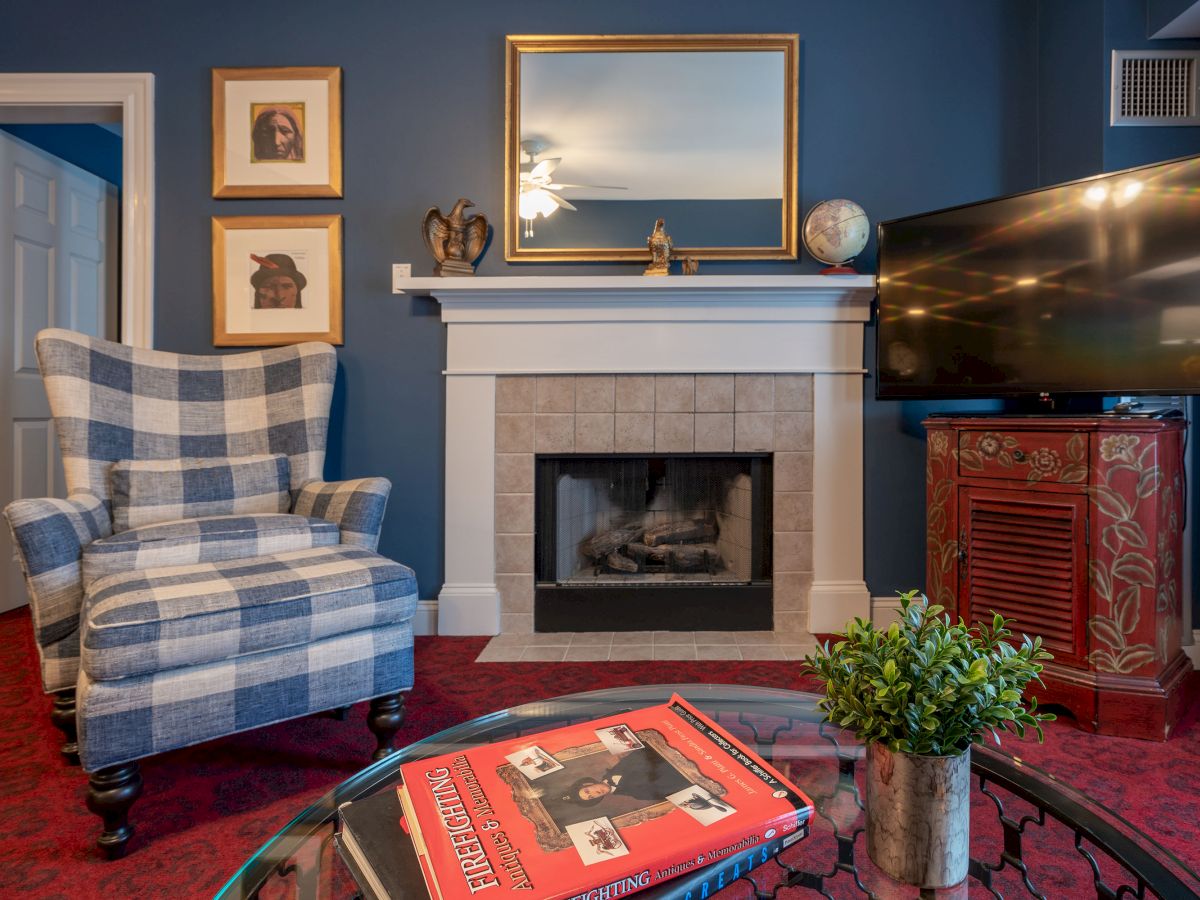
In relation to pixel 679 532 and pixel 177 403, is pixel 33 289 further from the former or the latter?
pixel 679 532

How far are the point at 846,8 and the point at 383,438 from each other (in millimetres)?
2422

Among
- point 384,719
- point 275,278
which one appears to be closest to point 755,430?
point 384,719

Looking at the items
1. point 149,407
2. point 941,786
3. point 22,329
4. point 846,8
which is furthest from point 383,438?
point 846,8

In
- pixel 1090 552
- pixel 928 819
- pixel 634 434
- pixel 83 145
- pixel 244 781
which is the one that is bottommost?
pixel 244 781

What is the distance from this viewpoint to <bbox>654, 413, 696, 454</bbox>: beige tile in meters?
2.49

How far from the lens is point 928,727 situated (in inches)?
25.0

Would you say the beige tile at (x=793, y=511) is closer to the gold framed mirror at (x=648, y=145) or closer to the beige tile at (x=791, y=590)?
the beige tile at (x=791, y=590)

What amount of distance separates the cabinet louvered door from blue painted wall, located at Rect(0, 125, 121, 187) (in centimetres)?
432

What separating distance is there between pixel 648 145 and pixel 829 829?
2344 millimetres

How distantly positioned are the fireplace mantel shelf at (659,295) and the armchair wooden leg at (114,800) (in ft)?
5.54

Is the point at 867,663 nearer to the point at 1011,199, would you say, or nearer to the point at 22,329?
the point at 1011,199

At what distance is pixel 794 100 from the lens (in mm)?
2418

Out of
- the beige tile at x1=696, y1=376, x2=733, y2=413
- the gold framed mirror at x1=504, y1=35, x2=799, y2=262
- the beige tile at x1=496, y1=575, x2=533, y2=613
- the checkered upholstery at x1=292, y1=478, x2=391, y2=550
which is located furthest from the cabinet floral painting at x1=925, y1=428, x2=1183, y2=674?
the checkered upholstery at x1=292, y1=478, x2=391, y2=550

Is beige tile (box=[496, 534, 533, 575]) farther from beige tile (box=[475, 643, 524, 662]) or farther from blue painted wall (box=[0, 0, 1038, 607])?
blue painted wall (box=[0, 0, 1038, 607])
